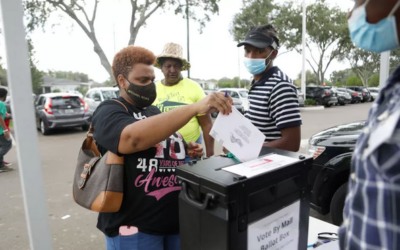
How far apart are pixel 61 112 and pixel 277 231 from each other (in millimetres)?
10485

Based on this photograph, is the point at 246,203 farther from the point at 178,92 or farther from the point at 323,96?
the point at 323,96

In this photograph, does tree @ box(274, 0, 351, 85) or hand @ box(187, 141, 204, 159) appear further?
tree @ box(274, 0, 351, 85)

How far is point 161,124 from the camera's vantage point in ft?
3.86

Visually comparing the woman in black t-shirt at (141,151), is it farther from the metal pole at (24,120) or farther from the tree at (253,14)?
the tree at (253,14)

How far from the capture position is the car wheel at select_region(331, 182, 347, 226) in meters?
2.94

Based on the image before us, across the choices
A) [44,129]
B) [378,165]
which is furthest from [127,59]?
[44,129]

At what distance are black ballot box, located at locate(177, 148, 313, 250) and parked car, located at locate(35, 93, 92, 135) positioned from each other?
10231 millimetres

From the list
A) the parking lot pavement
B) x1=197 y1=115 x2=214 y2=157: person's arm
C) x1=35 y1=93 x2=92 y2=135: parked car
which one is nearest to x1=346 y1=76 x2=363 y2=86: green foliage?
x1=35 y1=93 x2=92 y2=135: parked car

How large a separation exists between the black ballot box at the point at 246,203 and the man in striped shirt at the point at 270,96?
59 centimetres

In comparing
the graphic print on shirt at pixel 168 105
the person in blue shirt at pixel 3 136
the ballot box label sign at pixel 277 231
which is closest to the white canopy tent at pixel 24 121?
the ballot box label sign at pixel 277 231

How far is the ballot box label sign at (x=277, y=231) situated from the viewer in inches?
38.8

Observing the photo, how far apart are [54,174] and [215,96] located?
5.29 metres

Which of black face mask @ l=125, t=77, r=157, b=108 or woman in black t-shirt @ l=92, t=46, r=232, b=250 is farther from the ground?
black face mask @ l=125, t=77, r=157, b=108

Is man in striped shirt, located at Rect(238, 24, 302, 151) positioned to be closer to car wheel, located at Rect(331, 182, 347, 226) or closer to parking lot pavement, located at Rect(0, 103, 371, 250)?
car wheel, located at Rect(331, 182, 347, 226)
